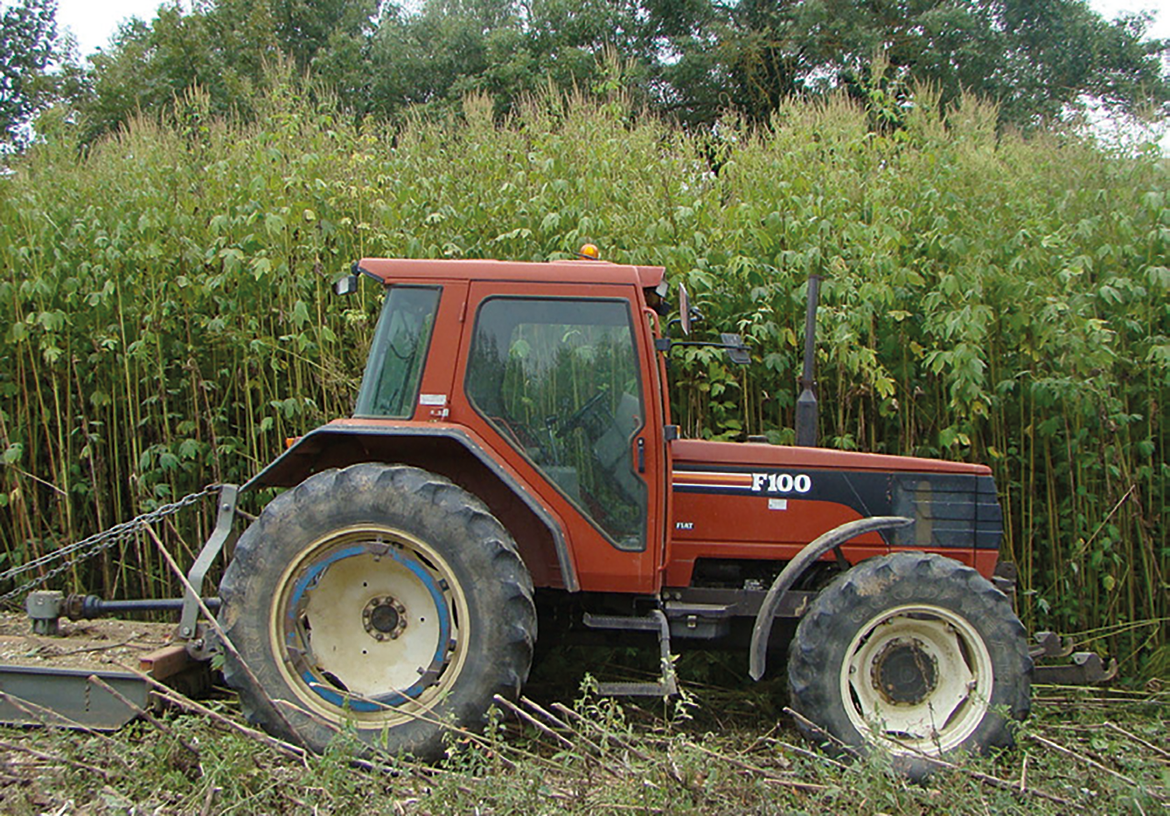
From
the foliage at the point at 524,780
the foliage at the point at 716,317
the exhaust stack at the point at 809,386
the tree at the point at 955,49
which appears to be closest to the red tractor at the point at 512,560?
the foliage at the point at 524,780

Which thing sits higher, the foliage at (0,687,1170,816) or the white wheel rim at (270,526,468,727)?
the white wheel rim at (270,526,468,727)

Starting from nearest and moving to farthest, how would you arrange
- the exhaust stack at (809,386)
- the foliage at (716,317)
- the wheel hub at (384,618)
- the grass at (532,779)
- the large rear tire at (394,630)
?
the grass at (532,779) → the large rear tire at (394,630) → the wheel hub at (384,618) → the exhaust stack at (809,386) → the foliage at (716,317)

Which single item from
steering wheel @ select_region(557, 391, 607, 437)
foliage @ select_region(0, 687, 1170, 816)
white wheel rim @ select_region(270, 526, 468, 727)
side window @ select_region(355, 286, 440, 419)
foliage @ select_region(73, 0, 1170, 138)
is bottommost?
foliage @ select_region(0, 687, 1170, 816)

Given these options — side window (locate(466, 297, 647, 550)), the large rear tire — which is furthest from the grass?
side window (locate(466, 297, 647, 550))

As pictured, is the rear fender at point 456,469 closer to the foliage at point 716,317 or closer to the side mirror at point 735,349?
the side mirror at point 735,349

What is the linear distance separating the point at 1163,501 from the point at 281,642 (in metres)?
4.68

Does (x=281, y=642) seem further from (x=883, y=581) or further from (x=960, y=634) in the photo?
(x=960, y=634)

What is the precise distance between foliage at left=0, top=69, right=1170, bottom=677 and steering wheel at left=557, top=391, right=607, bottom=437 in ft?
4.58

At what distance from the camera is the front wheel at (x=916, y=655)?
371cm

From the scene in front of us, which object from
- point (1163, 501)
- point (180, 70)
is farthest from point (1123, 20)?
point (180, 70)

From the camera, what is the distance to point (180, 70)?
16.8 metres

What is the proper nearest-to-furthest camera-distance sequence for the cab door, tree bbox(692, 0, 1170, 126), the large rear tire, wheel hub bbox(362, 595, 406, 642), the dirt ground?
the large rear tire → wheel hub bbox(362, 595, 406, 642) → the cab door → the dirt ground → tree bbox(692, 0, 1170, 126)

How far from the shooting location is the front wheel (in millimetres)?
3709

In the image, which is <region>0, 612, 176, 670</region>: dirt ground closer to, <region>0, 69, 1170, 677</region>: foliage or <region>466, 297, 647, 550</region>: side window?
<region>0, 69, 1170, 677</region>: foliage
